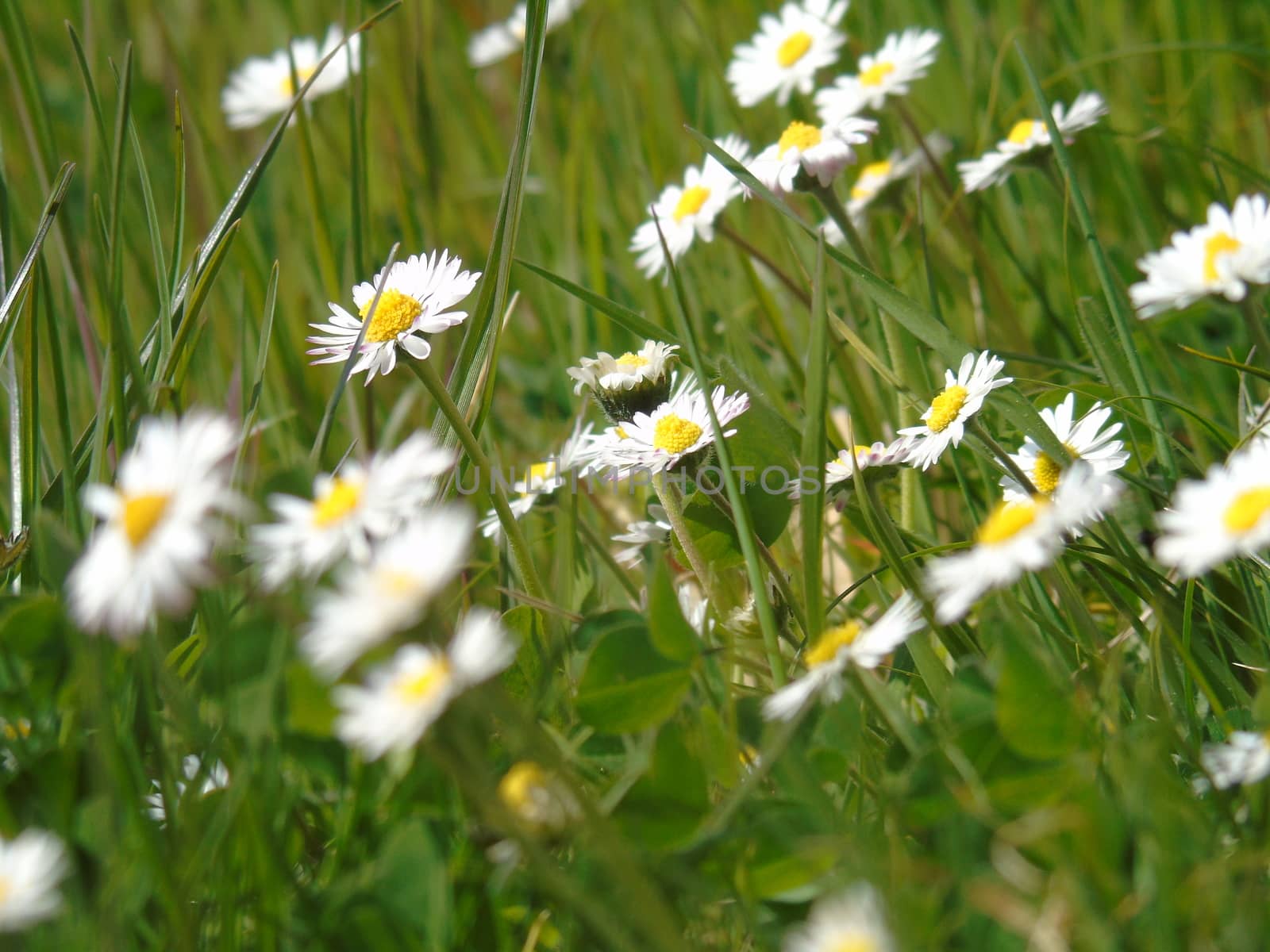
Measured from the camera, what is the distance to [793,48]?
1.58 m

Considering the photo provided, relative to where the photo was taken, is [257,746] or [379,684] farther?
[257,746]

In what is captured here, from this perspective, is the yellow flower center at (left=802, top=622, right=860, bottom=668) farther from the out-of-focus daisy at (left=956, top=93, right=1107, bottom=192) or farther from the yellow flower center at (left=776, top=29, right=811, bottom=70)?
the yellow flower center at (left=776, top=29, right=811, bottom=70)

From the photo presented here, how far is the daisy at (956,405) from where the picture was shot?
782mm

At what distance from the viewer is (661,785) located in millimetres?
588

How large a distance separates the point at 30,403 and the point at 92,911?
47 centimetres

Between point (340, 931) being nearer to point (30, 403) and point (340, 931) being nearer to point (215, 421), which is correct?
point (215, 421)

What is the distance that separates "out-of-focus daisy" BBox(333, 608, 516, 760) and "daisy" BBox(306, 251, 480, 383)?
1.27 feet

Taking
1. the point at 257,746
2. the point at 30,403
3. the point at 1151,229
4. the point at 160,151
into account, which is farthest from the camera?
the point at 160,151

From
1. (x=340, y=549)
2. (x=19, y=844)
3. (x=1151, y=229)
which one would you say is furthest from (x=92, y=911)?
(x=1151, y=229)

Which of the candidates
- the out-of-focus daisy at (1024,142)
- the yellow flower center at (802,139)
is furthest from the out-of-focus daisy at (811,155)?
the out-of-focus daisy at (1024,142)

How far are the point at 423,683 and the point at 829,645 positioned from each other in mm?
256

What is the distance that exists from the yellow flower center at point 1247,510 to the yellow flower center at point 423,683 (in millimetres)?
348

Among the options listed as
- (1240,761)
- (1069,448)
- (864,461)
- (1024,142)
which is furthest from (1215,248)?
(1024,142)

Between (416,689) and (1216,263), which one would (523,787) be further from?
(1216,263)
